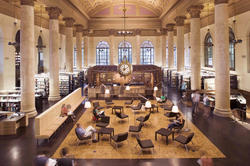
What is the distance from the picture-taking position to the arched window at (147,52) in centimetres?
3675

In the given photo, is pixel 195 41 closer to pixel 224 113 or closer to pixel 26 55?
pixel 224 113

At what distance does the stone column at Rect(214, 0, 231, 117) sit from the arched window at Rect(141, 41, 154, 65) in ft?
79.5

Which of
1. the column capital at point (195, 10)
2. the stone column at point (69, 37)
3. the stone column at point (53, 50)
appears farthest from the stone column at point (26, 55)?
the column capital at point (195, 10)

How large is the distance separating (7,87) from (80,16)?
11.6 metres

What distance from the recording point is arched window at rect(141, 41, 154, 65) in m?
36.8

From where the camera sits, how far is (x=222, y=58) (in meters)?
12.5

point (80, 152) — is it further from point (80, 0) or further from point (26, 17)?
point (80, 0)

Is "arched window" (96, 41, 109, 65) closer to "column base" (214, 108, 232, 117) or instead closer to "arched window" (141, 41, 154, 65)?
"arched window" (141, 41, 154, 65)

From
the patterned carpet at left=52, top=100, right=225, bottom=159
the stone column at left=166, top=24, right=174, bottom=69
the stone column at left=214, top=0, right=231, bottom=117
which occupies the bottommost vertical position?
the patterned carpet at left=52, top=100, right=225, bottom=159

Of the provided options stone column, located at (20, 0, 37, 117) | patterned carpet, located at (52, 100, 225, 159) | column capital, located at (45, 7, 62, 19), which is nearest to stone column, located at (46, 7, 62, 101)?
column capital, located at (45, 7, 62, 19)

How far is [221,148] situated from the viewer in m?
8.24

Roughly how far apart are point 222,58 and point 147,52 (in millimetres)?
24684

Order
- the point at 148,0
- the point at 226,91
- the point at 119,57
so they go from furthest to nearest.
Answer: the point at 119,57, the point at 148,0, the point at 226,91

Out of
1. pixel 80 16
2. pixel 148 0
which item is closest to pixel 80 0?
pixel 80 16
